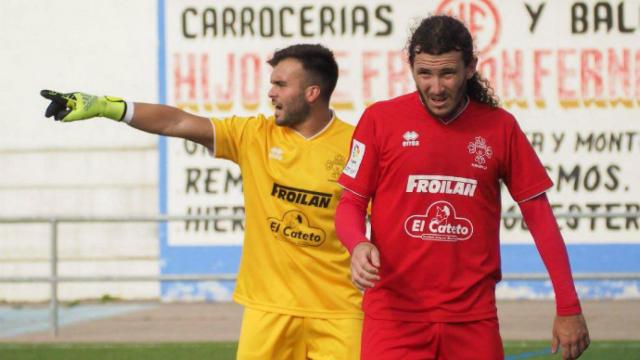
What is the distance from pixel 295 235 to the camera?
253 inches

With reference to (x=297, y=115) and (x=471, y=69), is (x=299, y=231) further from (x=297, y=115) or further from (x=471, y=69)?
(x=471, y=69)

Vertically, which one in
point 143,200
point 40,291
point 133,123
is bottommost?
point 40,291

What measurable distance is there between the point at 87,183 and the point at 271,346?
28.1 ft

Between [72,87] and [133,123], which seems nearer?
[133,123]

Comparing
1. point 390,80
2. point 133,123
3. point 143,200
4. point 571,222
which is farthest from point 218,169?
point 133,123

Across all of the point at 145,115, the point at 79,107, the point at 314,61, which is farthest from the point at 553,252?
the point at 79,107

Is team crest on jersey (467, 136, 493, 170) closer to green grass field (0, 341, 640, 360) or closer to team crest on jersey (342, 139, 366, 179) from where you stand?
team crest on jersey (342, 139, 366, 179)

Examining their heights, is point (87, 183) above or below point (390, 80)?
below

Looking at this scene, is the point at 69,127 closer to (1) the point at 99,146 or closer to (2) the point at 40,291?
(1) the point at 99,146

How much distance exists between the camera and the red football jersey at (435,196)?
5172 mm

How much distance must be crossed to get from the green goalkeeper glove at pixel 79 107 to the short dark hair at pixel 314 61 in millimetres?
884

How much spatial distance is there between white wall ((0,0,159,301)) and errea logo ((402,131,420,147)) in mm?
9323

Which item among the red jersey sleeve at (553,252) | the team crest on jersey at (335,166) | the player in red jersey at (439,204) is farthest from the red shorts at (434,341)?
the team crest on jersey at (335,166)

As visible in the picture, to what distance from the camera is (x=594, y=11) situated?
1406 centimetres
